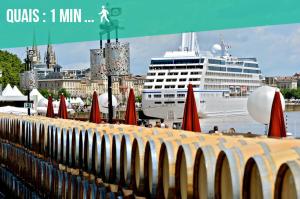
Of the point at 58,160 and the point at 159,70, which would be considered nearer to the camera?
the point at 58,160

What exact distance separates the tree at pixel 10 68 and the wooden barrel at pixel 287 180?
63.7m

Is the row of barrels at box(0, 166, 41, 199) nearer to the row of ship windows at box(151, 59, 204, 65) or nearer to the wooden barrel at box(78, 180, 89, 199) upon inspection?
the wooden barrel at box(78, 180, 89, 199)

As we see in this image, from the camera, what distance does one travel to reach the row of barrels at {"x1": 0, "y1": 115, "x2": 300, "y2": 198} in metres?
2.67

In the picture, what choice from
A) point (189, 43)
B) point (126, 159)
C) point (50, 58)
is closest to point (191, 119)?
point (126, 159)

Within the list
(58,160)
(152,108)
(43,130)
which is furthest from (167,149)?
(152,108)

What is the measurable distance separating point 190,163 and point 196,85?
167 ft

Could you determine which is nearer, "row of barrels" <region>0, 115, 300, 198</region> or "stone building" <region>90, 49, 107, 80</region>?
"row of barrels" <region>0, 115, 300, 198</region>

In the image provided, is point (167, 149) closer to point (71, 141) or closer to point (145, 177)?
point (145, 177)

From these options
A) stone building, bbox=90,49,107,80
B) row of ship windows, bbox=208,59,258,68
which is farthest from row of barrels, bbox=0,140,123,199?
row of ship windows, bbox=208,59,258,68

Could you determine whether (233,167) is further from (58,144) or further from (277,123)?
(277,123)

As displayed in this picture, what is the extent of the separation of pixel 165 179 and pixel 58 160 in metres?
3.24

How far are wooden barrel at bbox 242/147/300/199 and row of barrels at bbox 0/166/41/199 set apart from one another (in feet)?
17.9

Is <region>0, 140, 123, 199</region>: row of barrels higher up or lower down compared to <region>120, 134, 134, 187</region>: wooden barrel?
lower down

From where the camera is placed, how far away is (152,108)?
2096 inches
